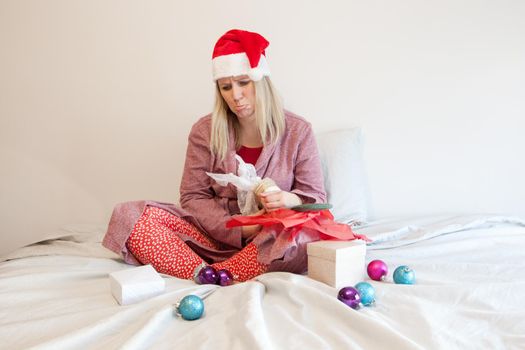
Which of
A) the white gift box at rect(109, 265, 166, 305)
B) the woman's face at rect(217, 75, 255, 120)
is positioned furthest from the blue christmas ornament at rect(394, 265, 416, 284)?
the woman's face at rect(217, 75, 255, 120)

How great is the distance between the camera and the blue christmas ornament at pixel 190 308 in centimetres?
77

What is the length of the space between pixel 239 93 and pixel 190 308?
646mm

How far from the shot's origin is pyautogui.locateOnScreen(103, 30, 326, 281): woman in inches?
42.9

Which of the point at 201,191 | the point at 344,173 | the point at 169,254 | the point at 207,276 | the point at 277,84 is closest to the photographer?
the point at 207,276

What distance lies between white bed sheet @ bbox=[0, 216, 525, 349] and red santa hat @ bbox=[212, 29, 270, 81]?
0.56m

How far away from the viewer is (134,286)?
0.87 meters

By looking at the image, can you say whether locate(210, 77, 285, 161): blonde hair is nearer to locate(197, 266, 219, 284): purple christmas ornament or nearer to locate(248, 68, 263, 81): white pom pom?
locate(248, 68, 263, 81): white pom pom

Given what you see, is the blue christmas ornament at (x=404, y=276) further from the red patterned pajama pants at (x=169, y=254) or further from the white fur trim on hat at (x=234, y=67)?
the white fur trim on hat at (x=234, y=67)

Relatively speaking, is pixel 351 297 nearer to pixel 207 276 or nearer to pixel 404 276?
pixel 404 276

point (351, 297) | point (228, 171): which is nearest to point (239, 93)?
point (228, 171)

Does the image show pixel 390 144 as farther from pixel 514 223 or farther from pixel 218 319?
pixel 218 319

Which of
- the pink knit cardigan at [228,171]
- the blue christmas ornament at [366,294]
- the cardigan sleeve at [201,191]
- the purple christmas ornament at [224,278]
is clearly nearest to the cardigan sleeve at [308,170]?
the pink knit cardigan at [228,171]

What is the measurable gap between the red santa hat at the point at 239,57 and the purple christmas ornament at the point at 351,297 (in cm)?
66

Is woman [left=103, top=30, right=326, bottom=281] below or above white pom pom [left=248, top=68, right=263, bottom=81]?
below
